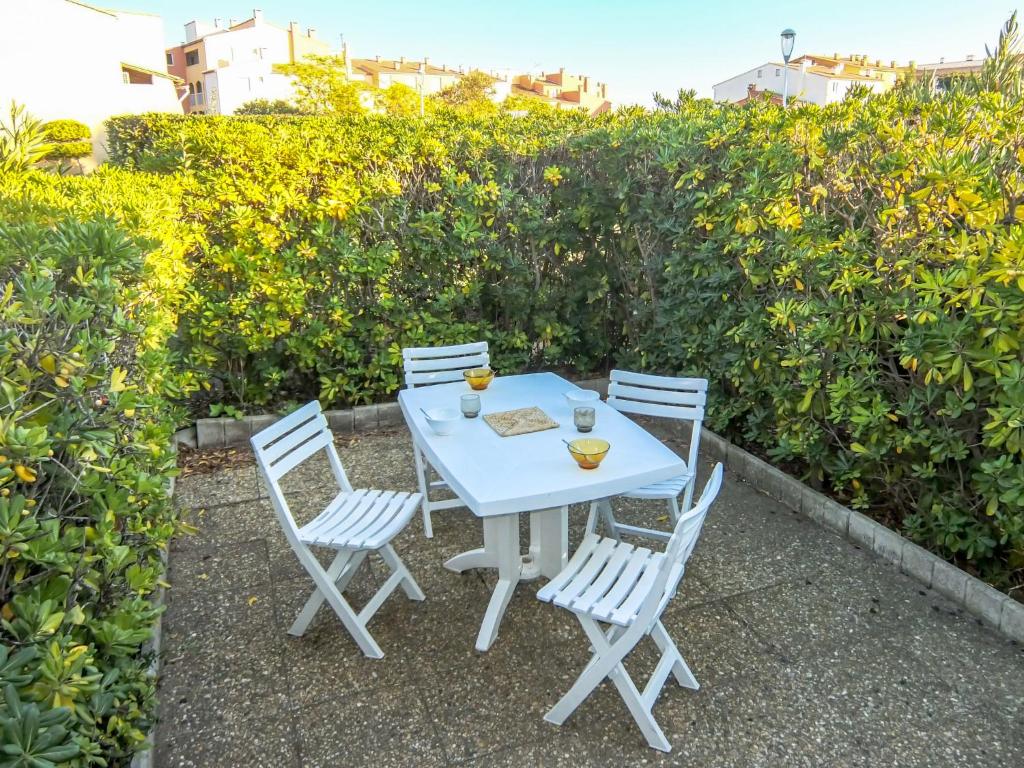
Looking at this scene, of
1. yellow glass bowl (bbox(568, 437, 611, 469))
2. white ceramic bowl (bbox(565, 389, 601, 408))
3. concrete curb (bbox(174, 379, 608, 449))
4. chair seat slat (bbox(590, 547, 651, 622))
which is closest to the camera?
chair seat slat (bbox(590, 547, 651, 622))

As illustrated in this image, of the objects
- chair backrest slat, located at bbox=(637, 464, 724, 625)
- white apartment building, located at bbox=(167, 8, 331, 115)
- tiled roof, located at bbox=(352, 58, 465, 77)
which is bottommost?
chair backrest slat, located at bbox=(637, 464, 724, 625)

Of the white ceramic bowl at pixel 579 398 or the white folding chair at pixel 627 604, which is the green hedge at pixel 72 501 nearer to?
the white folding chair at pixel 627 604

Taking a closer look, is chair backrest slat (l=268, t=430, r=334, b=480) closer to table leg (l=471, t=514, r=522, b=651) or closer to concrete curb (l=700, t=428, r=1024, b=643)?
table leg (l=471, t=514, r=522, b=651)

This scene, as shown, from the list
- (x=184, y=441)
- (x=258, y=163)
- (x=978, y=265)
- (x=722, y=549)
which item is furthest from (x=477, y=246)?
(x=978, y=265)

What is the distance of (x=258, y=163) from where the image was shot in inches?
203

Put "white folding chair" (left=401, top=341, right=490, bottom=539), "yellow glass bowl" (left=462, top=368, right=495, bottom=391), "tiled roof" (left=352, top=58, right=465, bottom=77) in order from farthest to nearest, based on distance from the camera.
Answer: "tiled roof" (left=352, top=58, right=465, bottom=77)
"white folding chair" (left=401, top=341, right=490, bottom=539)
"yellow glass bowl" (left=462, top=368, right=495, bottom=391)

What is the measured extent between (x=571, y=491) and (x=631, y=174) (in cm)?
368

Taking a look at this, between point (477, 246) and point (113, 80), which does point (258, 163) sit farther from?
point (113, 80)

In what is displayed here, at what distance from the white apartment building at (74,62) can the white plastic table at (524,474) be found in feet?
95.9

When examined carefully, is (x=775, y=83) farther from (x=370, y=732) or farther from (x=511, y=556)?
(x=370, y=732)

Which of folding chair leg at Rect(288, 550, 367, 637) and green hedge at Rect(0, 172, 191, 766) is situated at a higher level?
green hedge at Rect(0, 172, 191, 766)

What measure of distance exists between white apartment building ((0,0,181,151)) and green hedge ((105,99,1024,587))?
26438 millimetres

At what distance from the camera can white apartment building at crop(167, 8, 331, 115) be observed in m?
50.2

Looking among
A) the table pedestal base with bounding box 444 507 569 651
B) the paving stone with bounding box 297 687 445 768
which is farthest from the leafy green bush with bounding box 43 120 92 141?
the paving stone with bounding box 297 687 445 768
